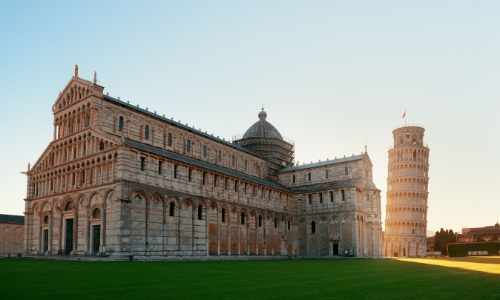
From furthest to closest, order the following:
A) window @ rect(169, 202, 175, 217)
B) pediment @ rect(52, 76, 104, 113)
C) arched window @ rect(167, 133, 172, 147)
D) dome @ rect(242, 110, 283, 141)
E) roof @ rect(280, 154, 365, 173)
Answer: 1. dome @ rect(242, 110, 283, 141)
2. roof @ rect(280, 154, 365, 173)
3. arched window @ rect(167, 133, 172, 147)
4. pediment @ rect(52, 76, 104, 113)
5. window @ rect(169, 202, 175, 217)

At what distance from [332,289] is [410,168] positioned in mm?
95614

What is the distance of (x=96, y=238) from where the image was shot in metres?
46.7

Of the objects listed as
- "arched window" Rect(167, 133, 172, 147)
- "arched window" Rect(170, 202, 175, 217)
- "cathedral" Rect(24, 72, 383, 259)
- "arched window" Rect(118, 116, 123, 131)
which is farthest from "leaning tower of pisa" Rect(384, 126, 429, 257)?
"arched window" Rect(118, 116, 123, 131)

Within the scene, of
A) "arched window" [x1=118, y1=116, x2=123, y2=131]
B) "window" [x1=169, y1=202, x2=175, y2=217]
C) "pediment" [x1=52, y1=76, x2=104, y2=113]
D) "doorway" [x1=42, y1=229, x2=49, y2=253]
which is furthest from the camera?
"doorway" [x1=42, y1=229, x2=49, y2=253]

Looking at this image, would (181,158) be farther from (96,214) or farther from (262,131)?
(262,131)

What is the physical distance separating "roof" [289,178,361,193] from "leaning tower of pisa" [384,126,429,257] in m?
39.4

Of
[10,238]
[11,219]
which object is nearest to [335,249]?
[10,238]

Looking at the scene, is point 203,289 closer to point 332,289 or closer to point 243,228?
Result: point 332,289

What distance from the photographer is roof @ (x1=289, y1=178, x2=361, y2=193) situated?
68812mm

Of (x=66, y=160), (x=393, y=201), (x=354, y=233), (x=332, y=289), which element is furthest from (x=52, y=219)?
(x=393, y=201)

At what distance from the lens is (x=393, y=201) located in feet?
351

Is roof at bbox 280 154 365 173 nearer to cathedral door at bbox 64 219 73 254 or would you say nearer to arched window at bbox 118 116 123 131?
arched window at bbox 118 116 123 131

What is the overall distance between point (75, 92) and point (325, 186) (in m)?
38.6

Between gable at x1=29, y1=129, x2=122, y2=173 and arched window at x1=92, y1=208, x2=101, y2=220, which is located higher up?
gable at x1=29, y1=129, x2=122, y2=173
